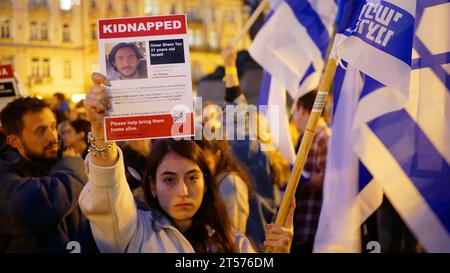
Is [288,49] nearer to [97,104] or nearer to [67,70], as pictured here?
[67,70]

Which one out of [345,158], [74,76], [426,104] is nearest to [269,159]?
[345,158]

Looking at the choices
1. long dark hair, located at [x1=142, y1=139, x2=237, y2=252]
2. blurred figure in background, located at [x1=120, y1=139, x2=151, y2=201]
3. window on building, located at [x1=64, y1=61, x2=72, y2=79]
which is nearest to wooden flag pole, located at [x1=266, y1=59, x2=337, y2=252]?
long dark hair, located at [x1=142, y1=139, x2=237, y2=252]

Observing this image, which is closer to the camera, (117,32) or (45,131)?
(117,32)

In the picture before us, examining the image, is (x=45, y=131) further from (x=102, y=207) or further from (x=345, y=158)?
(x=345, y=158)

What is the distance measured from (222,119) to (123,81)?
0.90 metres

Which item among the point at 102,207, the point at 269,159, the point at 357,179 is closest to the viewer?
the point at 102,207

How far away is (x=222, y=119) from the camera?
376 cm

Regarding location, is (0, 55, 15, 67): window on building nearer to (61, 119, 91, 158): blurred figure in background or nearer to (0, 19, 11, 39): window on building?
(0, 19, 11, 39): window on building

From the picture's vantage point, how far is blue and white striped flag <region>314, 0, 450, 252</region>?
3.52 m

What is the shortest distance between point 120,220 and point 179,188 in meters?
0.34

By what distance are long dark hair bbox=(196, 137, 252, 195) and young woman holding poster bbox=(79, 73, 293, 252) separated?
23 centimetres

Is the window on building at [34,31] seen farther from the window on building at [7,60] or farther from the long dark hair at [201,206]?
the long dark hair at [201,206]
